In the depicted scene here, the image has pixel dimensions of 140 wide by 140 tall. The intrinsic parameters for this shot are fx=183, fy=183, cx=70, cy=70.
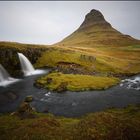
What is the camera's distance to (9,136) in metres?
21.2

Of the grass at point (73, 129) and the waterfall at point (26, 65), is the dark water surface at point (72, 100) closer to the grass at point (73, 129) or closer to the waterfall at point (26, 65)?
the grass at point (73, 129)

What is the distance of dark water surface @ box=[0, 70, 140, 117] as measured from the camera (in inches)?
1383

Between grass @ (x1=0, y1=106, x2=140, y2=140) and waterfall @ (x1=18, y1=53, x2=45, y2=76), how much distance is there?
47352mm

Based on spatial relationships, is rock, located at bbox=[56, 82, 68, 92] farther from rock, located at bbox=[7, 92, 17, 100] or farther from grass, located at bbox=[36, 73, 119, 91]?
rock, located at bbox=[7, 92, 17, 100]

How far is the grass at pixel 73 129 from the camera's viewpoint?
21047mm

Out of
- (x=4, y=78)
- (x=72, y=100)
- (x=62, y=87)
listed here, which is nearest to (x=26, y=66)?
(x=4, y=78)

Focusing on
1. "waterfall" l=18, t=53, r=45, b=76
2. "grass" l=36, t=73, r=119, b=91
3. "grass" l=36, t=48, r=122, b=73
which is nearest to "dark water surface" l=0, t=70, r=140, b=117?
"grass" l=36, t=73, r=119, b=91

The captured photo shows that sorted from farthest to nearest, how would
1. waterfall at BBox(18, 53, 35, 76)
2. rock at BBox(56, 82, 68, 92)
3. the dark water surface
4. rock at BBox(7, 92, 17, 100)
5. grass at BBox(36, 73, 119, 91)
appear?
1. waterfall at BBox(18, 53, 35, 76)
2. grass at BBox(36, 73, 119, 91)
3. rock at BBox(56, 82, 68, 92)
4. rock at BBox(7, 92, 17, 100)
5. the dark water surface

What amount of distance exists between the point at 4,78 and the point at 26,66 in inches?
602

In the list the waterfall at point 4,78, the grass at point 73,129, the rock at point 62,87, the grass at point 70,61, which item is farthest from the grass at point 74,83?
the grass at point 73,129

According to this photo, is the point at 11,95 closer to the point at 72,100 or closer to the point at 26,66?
the point at 72,100

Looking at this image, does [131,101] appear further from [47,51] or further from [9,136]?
[47,51]

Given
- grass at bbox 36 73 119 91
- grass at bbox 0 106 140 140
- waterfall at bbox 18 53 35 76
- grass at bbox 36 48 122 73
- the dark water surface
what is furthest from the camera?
grass at bbox 36 48 122 73

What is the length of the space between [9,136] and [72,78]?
123 ft
